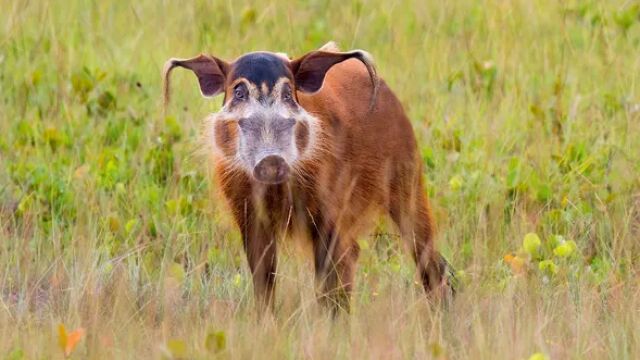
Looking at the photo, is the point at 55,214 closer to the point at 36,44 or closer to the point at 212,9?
the point at 36,44

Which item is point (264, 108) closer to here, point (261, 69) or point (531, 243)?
point (261, 69)

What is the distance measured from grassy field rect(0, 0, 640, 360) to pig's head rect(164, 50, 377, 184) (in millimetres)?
494

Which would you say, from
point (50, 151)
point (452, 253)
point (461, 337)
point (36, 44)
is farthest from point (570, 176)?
point (36, 44)

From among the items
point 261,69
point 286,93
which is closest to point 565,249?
point 286,93

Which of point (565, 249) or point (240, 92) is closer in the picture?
point (240, 92)

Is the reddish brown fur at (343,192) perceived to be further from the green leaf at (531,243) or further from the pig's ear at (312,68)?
the green leaf at (531,243)

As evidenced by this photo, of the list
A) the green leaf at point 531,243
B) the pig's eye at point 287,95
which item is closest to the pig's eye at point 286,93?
the pig's eye at point 287,95

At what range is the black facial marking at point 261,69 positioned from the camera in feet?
15.7

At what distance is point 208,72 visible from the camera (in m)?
5.10

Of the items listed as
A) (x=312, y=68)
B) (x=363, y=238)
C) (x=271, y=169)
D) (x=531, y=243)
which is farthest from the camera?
(x=363, y=238)

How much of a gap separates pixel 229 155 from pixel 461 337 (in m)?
1.03

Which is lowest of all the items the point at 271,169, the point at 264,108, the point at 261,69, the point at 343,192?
the point at 343,192

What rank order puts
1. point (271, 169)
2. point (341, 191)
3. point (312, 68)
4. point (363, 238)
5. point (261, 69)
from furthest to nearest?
1. point (363, 238)
2. point (341, 191)
3. point (312, 68)
4. point (261, 69)
5. point (271, 169)

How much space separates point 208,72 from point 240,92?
306 mm
